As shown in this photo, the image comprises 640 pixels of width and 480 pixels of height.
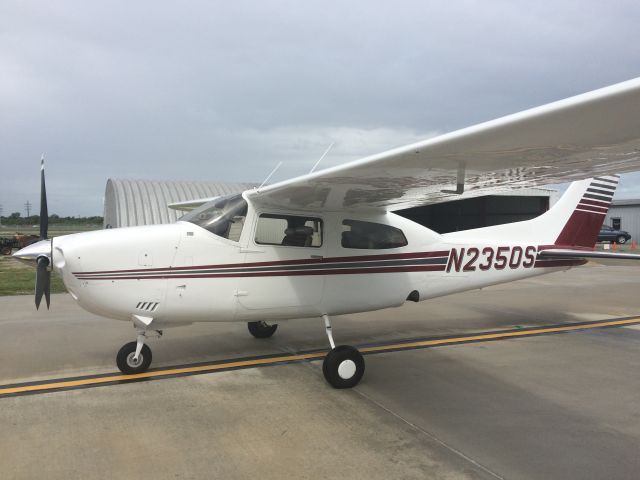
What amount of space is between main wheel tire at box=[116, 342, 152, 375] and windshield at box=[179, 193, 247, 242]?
153 cm

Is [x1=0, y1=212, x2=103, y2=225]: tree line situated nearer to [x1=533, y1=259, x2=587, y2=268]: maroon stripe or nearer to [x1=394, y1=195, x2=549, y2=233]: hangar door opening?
[x1=394, y1=195, x2=549, y2=233]: hangar door opening

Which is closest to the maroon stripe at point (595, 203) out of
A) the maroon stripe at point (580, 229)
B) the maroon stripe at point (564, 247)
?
the maroon stripe at point (580, 229)

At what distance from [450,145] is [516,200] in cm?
3075

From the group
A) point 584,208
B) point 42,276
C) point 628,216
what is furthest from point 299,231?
point 628,216

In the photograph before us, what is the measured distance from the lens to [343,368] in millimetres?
4941

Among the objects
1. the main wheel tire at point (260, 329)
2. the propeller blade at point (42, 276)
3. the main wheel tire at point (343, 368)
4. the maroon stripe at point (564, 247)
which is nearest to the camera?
the propeller blade at point (42, 276)

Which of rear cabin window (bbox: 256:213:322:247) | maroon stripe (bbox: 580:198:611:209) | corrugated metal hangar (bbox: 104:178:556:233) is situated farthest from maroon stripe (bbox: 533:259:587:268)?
corrugated metal hangar (bbox: 104:178:556:233)

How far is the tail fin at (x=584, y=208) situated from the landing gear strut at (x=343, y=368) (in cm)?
458

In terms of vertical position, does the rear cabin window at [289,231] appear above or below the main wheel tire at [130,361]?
above

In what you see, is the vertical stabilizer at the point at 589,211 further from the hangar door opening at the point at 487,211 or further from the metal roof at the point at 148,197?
the hangar door opening at the point at 487,211

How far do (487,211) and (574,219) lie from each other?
2461cm

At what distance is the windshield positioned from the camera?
5164mm

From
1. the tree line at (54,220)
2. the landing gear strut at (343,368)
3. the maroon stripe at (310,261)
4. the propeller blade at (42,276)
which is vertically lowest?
the tree line at (54,220)

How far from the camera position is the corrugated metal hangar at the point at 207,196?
71.5ft
